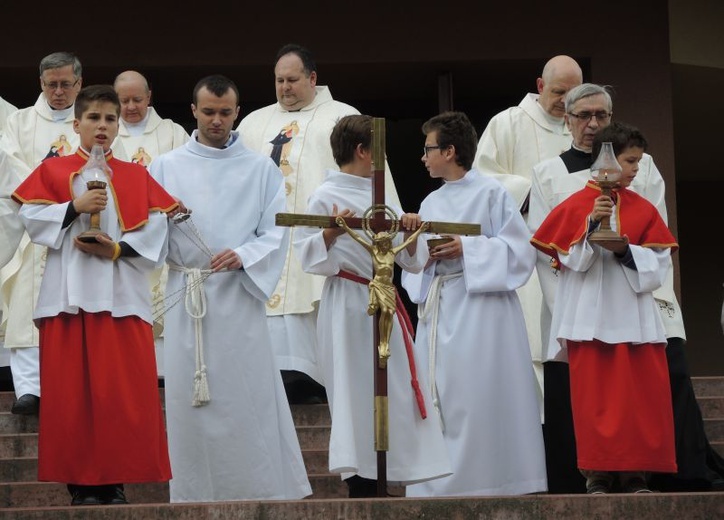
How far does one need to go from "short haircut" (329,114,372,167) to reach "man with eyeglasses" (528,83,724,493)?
126 cm

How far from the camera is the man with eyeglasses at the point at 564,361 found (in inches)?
373

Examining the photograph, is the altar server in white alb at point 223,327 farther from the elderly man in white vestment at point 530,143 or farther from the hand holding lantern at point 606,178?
the elderly man in white vestment at point 530,143

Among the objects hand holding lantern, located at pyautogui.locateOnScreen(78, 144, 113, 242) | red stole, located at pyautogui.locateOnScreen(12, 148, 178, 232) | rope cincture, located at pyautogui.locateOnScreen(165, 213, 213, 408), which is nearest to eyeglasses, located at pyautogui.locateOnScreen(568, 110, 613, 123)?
rope cincture, located at pyautogui.locateOnScreen(165, 213, 213, 408)

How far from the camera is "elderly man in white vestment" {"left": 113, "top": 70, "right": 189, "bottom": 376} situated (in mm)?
11969

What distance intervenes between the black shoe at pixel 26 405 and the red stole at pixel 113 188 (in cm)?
227

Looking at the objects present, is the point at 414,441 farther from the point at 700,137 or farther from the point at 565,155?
the point at 700,137

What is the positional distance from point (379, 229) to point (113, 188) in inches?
55.3

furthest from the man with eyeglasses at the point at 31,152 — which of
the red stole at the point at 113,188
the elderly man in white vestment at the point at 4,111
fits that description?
the red stole at the point at 113,188

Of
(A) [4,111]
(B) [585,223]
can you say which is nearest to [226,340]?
(B) [585,223]

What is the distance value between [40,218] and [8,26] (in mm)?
6056

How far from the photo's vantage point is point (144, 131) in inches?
484

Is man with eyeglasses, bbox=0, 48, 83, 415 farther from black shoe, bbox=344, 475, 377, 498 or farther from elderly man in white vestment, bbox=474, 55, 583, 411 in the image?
black shoe, bbox=344, 475, 377, 498

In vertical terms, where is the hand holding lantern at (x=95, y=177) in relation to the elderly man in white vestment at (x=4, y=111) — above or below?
below

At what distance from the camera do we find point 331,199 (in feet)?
29.8
